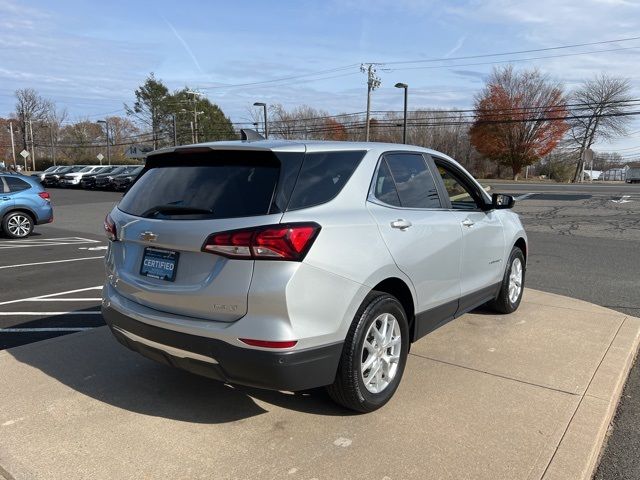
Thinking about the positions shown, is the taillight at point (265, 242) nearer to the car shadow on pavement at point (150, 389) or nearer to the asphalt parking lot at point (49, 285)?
the car shadow on pavement at point (150, 389)

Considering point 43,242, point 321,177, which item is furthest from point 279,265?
point 43,242

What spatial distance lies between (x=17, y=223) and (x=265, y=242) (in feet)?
42.2

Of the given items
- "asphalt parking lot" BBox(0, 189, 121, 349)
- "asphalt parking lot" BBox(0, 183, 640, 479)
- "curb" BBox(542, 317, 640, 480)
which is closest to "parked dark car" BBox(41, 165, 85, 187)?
"asphalt parking lot" BBox(0, 183, 640, 479)

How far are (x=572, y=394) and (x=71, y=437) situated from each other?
10.8 ft

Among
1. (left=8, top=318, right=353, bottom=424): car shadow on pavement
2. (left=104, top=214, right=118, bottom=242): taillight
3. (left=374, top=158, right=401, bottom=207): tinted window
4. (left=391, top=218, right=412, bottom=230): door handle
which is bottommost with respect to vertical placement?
(left=8, top=318, right=353, bottom=424): car shadow on pavement

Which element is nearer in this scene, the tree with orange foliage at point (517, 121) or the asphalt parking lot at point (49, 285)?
the asphalt parking lot at point (49, 285)

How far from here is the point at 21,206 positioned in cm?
1328

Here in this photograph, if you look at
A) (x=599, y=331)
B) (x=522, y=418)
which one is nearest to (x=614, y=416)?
(x=522, y=418)

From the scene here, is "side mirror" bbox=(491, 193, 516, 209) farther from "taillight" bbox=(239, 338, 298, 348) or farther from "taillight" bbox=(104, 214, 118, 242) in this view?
"taillight" bbox=(104, 214, 118, 242)

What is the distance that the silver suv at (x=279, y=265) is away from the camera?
9.23 ft

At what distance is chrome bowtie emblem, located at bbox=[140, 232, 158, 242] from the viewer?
123 inches

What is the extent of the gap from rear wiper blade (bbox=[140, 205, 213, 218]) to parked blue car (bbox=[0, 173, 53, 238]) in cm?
1177

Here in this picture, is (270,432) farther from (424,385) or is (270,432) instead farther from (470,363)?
(470,363)

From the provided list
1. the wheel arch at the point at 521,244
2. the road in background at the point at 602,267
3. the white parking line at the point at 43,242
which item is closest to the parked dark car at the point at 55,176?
the white parking line at the point at 43,242
